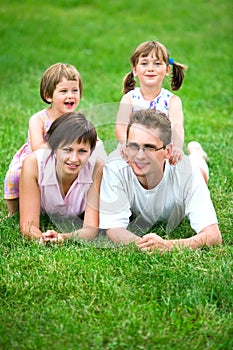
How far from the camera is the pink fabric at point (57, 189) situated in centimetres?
411

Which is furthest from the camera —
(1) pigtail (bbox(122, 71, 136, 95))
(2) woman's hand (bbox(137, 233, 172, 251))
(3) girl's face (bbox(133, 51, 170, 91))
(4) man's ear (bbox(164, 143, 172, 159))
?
(1) pigtail (bbox(122, 71, 136, 95))

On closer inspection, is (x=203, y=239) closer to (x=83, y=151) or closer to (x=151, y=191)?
Result: (x=151, y=191)

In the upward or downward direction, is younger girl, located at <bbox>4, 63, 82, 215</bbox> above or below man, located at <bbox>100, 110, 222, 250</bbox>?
above

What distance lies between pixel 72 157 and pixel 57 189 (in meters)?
0.29

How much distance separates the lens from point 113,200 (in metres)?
4.03

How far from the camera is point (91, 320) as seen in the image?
3092 millimetres

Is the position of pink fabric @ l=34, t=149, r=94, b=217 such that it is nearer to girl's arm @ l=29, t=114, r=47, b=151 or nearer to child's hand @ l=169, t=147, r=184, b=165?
girl's arm @ l=29, t=114, r=47, b=151

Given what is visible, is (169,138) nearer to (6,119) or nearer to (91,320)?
(91,320)

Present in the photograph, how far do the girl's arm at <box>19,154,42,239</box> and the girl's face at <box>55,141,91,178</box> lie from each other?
16 centimetres

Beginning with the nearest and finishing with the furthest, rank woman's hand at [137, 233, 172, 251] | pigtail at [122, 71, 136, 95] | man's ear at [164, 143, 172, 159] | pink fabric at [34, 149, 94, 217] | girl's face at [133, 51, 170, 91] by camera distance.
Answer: woman's hand at [137, 233, 172, 251]
man's ear at [164, 143, 172, 159]
pink fabric at [34, 149, 94, 217]
girl's face at [133, 51, 170, 91]
pigtail at [122, 71, 136, 95]

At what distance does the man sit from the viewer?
3.91 meters

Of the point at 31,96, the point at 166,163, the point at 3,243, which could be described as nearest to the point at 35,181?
the point at 3,243

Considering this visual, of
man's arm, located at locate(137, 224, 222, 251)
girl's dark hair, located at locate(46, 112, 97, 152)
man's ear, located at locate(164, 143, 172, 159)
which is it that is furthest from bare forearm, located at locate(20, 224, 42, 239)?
man's ear, located at locate(164, 143, 172, 159)

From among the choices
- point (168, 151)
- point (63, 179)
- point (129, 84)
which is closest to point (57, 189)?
point (63, 179)
